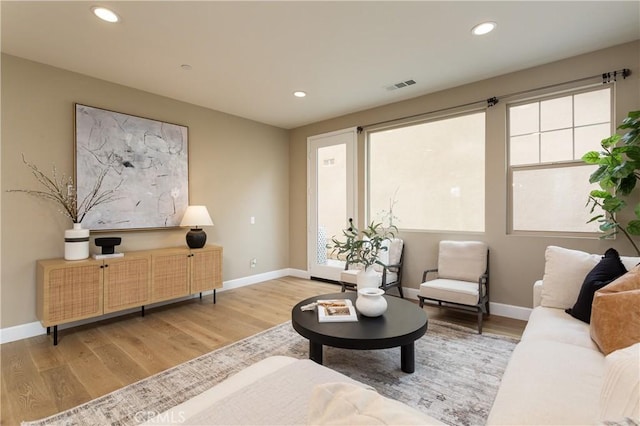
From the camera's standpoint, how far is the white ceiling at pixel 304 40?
2348mm

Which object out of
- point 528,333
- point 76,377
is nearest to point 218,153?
→ point 76,377

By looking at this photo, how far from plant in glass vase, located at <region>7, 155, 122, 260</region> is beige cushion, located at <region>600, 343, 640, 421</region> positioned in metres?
4.00

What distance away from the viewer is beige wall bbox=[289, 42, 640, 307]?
2.93 metres

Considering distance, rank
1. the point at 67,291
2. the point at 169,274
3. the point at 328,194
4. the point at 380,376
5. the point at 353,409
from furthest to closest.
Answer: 1. the point at 328,194
2. the point at 169,274
3. the point at 67,291
4. the point at 380,376
5. the point at 353,409

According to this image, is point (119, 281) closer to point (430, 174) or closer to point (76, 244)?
point (76, 244)

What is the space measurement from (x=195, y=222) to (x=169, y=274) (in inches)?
28.6

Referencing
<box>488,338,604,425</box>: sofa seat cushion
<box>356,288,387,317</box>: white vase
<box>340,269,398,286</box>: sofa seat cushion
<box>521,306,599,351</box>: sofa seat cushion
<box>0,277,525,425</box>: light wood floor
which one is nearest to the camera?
<box>488,338,604,425</box>: sofa seat cushion

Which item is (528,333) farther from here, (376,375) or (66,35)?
(66,35)

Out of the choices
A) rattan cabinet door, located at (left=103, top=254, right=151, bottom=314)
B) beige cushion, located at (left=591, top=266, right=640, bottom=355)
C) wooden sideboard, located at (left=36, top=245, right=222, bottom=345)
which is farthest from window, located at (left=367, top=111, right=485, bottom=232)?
rattan cabinet door, located at (left=103, top=254, right=151, bottom=314)

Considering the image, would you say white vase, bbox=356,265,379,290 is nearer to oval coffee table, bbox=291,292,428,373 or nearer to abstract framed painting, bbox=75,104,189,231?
oval coffee table, bbox=291,292,428,373

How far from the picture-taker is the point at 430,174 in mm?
4223

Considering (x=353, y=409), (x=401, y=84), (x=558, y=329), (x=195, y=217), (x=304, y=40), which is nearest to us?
(x=353, y=409)

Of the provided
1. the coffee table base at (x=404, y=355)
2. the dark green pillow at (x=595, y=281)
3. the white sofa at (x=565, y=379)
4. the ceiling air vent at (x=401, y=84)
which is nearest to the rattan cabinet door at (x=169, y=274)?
the coffee table base at (x=404, y=355)

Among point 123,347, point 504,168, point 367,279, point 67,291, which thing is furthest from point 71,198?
point 504,168
